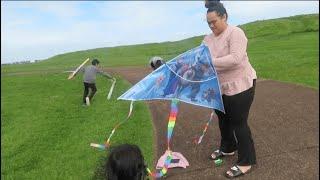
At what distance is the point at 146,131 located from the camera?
33.1 ft

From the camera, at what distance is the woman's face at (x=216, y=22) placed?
21.3 feet

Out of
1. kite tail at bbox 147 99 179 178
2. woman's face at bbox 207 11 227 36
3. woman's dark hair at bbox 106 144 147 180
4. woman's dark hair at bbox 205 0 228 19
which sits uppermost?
woman's dark hair at bbox 205 0 228 19

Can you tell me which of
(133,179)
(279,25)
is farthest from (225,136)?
(279,25)

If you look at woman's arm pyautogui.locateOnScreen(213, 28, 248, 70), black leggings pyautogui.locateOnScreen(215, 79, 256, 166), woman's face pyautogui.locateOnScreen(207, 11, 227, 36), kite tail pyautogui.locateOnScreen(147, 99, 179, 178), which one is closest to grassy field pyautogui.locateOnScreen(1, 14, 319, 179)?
kite tail pyautogui.locateOnScreen(147, 99, 179, 178)

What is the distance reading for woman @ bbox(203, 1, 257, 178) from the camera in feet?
21.1

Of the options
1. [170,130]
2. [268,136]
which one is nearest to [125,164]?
[170,130]

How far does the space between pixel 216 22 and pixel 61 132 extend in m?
5.56

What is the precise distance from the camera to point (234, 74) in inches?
260

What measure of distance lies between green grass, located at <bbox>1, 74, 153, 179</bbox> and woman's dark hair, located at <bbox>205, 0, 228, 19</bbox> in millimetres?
2534

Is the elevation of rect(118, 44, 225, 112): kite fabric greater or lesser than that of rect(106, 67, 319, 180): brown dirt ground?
greater

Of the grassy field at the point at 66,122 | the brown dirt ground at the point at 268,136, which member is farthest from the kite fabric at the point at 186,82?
the grassy field at the point at 66,122

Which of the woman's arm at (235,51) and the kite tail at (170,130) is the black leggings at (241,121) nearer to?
the woman's arm at (235,51)

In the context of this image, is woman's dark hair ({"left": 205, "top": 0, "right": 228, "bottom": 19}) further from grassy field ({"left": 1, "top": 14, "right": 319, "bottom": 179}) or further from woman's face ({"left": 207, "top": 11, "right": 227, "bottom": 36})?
grassy field ({"left": 1, "top": 14, "right": 319, "bottom": 179})

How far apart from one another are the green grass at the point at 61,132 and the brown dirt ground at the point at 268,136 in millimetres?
590
